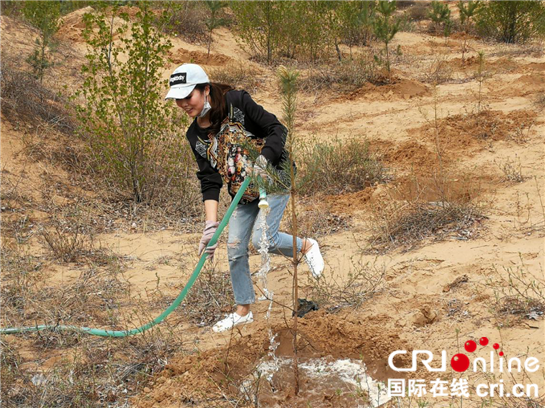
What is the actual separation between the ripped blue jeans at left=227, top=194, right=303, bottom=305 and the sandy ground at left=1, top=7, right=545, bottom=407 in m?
0.26

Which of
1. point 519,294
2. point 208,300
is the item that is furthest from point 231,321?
point 519,294

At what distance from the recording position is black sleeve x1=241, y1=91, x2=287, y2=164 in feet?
→ 10.6

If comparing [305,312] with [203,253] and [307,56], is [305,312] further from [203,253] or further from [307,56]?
[307,56]

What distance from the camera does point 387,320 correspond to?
11.8 feet

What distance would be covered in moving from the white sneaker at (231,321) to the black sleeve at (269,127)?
1057 millimetres

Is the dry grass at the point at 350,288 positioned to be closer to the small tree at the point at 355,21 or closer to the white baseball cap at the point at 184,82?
the white baseball cap at the point at 184,82

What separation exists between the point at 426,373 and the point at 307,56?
9.61 metres

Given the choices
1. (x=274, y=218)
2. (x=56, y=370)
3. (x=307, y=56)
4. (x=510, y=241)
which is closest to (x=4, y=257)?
(x=56, y=370)

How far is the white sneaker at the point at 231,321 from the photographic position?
3.76 m

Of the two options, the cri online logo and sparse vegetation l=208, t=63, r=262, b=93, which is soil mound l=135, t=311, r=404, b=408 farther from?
sparse vegetation l=208, t=63, r=262, b=93

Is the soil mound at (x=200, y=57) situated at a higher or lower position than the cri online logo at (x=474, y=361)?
higher

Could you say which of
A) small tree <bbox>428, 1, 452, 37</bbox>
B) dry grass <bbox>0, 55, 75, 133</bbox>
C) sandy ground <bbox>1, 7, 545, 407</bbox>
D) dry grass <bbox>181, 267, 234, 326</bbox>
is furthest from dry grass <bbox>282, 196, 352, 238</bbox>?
small tree <bbox>428, 1, 452, 37</bbox>

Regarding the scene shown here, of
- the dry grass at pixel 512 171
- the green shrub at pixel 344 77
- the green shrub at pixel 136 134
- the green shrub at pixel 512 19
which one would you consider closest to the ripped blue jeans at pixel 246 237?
the green shrub at pixel 136 134

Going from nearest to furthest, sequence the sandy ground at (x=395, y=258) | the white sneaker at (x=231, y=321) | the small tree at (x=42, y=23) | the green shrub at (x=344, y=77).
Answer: the sandy ground at (x=395, y=258) → the white sneaker at (x=231, y=321) → the small tree at (x=42, y=23) → the green shrub at (x=344, y=77)
